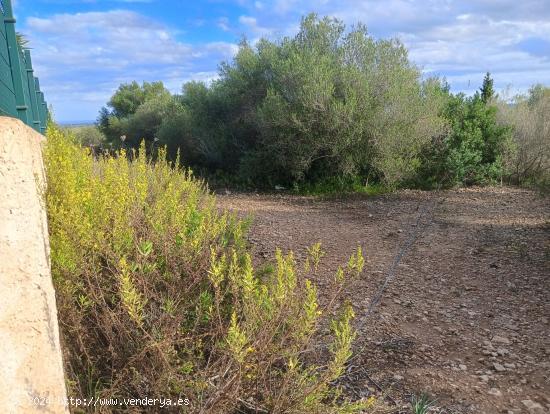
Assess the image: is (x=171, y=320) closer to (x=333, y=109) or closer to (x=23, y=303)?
(x=23, y=303)

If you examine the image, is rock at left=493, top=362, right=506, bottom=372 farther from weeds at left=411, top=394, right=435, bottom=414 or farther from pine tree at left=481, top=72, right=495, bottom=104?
pine tree at left=481, top=72, right=495, bottom=104

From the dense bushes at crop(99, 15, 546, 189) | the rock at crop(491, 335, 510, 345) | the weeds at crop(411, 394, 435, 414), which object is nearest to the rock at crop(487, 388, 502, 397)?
the weeds at crop(411, 394, 435, 414)

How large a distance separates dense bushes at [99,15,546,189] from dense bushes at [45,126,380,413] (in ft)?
23.9

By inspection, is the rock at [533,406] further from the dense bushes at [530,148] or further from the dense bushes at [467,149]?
the dense bushes at [530,148]

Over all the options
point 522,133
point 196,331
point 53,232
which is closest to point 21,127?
point 53,232

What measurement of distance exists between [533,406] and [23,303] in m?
2.72

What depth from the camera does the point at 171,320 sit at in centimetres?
228

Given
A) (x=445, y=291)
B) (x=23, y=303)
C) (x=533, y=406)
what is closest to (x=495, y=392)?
(x=533, y=406)

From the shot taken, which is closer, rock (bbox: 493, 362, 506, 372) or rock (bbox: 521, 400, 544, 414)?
rock (bbox: 521, 400, 544, 414)

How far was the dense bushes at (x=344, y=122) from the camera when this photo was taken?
9.70 metres

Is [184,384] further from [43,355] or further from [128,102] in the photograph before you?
[128,102]

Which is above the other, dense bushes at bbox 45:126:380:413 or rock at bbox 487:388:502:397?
dense bushes at bbox 45:126:380:413

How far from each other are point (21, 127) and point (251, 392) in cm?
163

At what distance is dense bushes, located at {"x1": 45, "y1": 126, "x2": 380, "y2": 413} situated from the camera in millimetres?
2057
